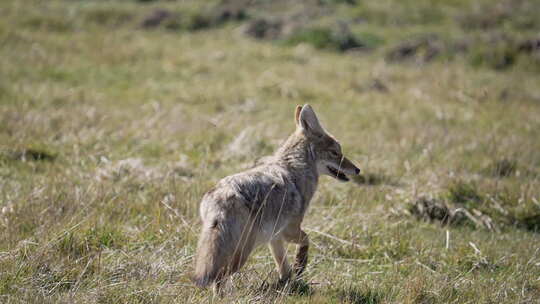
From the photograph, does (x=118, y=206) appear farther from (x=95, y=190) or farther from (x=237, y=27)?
(x=237, y=27)

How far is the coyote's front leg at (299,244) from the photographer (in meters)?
4.32

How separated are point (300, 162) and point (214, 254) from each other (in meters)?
1.44

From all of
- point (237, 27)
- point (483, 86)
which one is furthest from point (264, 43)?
point (483, 86)

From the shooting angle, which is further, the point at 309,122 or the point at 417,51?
the point at 417,51

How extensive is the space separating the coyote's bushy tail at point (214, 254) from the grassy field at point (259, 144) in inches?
9.8

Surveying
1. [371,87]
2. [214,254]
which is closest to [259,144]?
[214,254]

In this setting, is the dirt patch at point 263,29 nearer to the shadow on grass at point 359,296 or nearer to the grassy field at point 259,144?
the grassy field at point 259,144

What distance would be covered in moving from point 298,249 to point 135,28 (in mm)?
12856

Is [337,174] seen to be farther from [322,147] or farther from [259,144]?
[259,144]

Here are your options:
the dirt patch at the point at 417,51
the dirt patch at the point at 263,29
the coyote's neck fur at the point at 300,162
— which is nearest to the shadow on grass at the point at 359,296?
the coyote's neck fur at the point at 300,162

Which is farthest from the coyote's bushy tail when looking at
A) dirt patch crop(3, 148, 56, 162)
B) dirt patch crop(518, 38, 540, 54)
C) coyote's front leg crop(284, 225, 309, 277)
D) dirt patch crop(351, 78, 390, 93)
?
dirt patch crop(518, 38, 540, 54)

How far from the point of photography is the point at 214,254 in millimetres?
3500

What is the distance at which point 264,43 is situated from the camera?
1509 centimetres

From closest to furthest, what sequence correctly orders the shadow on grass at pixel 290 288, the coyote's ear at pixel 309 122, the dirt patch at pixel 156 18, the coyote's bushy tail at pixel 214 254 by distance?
the coyote's bushy tail at pixel 214 254
the shadow on grass at pixel 290 288
the coyote's ear at pixel 309 122
the dirt patch at pixel 156 18
